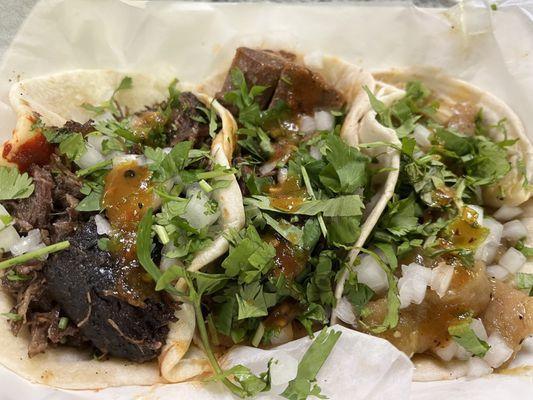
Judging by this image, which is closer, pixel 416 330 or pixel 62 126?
pixel 416 330

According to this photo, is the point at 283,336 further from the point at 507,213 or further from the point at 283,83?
the point at 507,213

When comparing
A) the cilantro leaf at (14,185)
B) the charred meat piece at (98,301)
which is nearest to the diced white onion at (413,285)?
the charred meat piece at (98,301)

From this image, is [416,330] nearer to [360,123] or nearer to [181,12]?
[360,123]

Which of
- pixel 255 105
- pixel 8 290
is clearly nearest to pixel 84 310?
pixel 8 290

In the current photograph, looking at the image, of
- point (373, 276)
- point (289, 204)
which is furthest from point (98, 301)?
point (373, 276)

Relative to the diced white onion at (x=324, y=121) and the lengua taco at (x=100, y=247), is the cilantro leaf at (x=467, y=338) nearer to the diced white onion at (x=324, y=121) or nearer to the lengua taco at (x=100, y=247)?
the lengua taco at (x=100, y=247)

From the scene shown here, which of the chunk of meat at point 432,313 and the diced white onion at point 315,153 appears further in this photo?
the diced white onion at point 315,153
